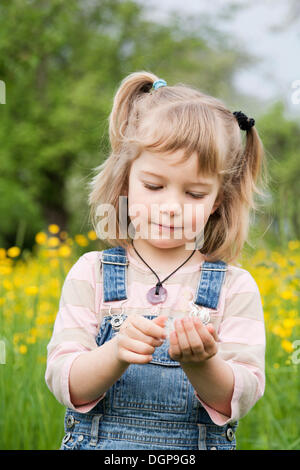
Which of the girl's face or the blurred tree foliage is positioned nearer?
the girl's face

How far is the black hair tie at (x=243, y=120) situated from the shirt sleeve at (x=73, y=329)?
1.85ft

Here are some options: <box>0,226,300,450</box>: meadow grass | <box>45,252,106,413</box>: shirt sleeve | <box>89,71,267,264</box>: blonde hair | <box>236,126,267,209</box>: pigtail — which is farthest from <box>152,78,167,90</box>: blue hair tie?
<box>0,226,300,450</box>: meadow grass

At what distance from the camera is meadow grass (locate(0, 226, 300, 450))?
222 cm

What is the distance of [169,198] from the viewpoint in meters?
1.32

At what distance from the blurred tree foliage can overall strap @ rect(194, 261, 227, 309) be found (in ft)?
37.4

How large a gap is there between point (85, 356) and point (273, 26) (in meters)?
11.3

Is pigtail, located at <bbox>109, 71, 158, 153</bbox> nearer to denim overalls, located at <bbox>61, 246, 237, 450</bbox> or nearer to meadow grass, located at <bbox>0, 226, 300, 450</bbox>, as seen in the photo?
denim overalls, located at <bbox>61, 246, 237, 450</bbox>

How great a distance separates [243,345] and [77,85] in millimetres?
13697

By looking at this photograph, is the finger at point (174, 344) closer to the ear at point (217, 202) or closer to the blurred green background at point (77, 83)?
the ear at point (217, 202)

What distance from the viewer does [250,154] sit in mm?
1646

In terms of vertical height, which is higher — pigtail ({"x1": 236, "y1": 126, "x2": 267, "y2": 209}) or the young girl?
pigtail ({"x1": 236, "y1": 126, "x2": 267, "y2": 209})

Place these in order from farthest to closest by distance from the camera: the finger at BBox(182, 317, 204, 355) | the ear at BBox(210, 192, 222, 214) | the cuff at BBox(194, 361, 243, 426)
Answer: the ear at BBox(210, 192, 222, 214) → the cuff at BBox(194, 361, 243, 426) → the finger at BBox(182, 317, 204, 355)

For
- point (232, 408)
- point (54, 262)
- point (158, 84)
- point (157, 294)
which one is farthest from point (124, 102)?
point (54, 262)
